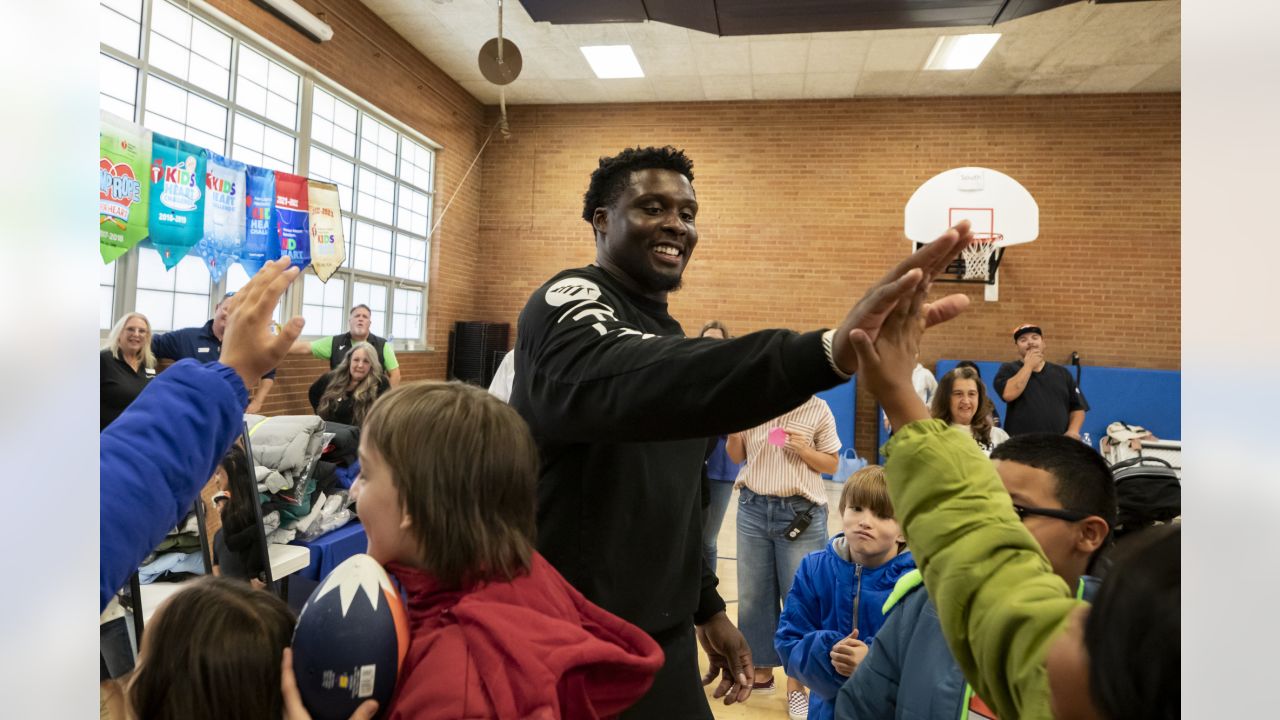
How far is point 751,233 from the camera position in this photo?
30.8 feet

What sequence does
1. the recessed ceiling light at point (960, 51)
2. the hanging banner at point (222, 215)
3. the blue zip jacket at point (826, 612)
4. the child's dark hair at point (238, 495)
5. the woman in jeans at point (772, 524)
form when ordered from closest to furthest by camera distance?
the blue zip jacket at point (826, 612)
the child's dark hair at point (238, 495)
the woman in jeans at point (772, 524)
the hanging banner at point (222, 215)
the recessed ceiling light at point (960, 51)

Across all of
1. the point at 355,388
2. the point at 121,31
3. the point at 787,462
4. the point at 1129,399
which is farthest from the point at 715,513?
the point at 1129,399

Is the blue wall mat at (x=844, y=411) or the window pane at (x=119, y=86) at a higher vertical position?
the window pane at (x=119, y=86)

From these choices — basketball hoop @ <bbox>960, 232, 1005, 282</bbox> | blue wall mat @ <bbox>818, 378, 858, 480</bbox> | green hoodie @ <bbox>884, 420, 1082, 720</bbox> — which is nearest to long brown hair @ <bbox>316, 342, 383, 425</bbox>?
green hoodie @ <bbox>884, 420, 1082, 720</bbox>

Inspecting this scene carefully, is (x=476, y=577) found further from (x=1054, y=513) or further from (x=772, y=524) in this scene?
(x=772, y=524)

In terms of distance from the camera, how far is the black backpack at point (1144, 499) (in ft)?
5.45

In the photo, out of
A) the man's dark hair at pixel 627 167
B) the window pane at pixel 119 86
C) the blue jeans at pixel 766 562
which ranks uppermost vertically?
the window pane at pixel 119 86

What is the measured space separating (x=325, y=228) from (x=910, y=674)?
6608 millimetres

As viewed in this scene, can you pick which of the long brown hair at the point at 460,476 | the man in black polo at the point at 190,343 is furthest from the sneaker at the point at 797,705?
the man in black polo at the point at 190,343

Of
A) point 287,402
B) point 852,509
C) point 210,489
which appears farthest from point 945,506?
point 287,402

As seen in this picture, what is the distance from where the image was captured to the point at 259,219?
6094mm

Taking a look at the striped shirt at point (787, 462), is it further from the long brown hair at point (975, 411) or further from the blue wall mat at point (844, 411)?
the blue wall mat at point (844, 411)

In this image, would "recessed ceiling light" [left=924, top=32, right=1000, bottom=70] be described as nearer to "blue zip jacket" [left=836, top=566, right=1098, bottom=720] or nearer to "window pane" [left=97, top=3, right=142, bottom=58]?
"window pane" [left=97, top=3, right=142, bottom=58]
